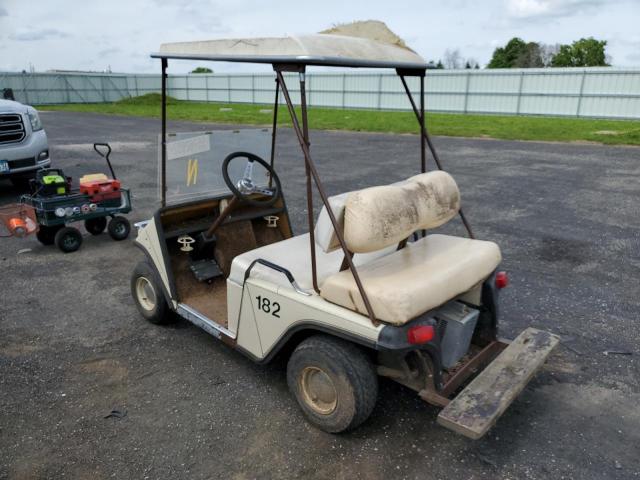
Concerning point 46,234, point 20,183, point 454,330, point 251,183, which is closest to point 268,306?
point 454,330

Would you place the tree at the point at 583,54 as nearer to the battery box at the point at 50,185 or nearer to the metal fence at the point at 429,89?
the metal fence at the point at 429,89

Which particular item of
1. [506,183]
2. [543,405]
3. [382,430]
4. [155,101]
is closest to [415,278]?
[382,430]

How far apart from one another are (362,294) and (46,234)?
16.7 feet

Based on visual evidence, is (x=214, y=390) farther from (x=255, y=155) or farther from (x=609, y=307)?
(x=609, y=307)

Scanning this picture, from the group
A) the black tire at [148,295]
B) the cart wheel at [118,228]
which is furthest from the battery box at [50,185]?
the black tire at [148,295]

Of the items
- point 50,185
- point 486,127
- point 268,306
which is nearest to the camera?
point 268,306

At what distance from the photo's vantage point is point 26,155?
8.32 m

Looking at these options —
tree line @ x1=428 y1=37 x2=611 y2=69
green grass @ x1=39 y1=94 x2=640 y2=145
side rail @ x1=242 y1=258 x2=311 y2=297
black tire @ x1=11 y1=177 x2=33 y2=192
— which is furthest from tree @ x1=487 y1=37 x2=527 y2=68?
side rail @ x1=242 y1=258 x2=311 y2=297

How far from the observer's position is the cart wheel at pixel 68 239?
Answer: 5.89m

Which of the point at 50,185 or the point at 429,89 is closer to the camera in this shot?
the point at 50,185

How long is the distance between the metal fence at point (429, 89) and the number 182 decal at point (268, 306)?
71.9ft

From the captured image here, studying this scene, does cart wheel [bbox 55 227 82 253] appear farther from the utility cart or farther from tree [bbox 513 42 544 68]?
tree [bbox 513 42 544 68]

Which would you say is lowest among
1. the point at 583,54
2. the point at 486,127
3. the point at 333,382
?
the point at 333,382

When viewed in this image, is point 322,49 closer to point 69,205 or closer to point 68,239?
point 69,205
